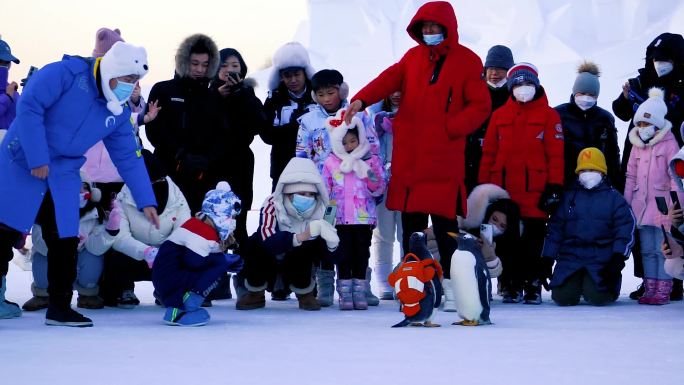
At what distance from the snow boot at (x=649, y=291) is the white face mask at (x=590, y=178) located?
0.80 metres

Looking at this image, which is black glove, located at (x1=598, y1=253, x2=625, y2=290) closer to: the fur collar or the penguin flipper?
the fur collar

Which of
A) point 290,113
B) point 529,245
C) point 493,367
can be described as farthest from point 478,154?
point 493,367

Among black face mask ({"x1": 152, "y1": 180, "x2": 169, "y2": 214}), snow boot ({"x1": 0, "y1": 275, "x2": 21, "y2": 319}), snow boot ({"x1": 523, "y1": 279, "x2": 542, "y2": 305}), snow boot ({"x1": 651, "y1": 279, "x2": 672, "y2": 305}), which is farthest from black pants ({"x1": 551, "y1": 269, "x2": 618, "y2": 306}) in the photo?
snow boot ({"x1": 0, "y1": 275, "x2": 21, "y2": 319})

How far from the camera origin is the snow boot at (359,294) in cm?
706

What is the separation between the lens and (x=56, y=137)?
228 inches

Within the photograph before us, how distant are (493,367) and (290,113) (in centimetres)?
397

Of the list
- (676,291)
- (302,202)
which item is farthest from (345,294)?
(676,291)

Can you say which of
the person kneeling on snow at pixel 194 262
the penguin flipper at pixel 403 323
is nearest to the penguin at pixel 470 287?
the penguin flipper at pixel 403 323

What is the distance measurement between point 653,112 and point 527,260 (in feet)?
4.68

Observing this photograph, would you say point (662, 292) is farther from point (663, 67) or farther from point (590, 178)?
point (663, 67)

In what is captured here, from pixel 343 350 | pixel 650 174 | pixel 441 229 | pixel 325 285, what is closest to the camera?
pixel 343 350

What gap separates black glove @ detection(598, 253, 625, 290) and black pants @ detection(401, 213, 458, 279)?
4.28ft

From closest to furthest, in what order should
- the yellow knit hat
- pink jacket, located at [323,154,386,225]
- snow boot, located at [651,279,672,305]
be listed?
pink jacket, located at [323,154,386,225], snow boot, located at [651,279,672,305], the yellow knit hat

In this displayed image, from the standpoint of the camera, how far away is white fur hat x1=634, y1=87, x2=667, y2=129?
7785mm
